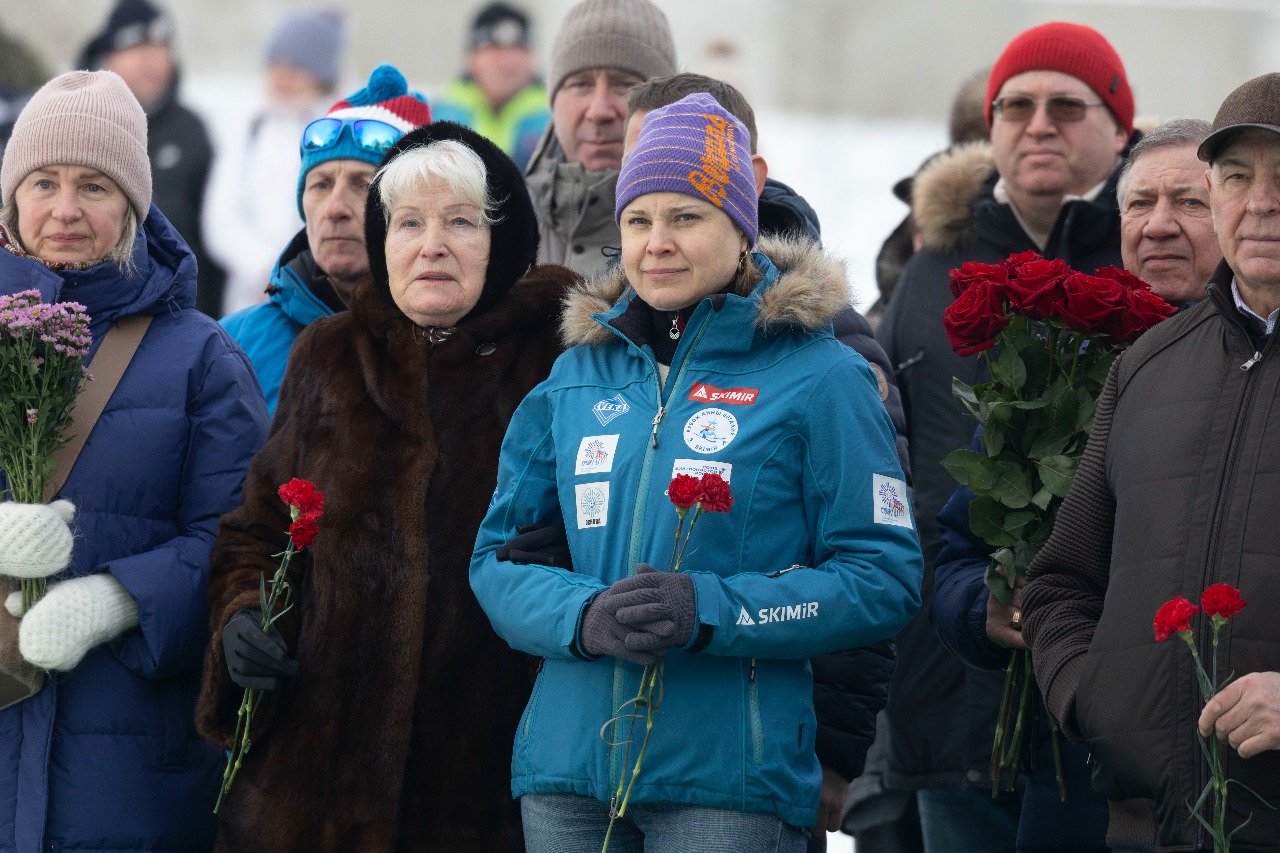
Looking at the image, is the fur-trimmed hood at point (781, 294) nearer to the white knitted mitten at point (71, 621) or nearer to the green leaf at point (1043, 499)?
the green leaf at point (1043, 499)

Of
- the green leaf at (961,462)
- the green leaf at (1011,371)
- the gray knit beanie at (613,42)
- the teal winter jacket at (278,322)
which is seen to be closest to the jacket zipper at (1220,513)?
the green leaf at (1011,371)

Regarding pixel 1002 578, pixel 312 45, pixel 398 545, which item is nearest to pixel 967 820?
pixel 1002 578

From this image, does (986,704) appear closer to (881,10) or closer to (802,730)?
(802,730)

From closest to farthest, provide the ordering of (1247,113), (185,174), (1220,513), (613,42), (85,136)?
(1220,513), (1247,113), (85,136), (613,42), (185,174)

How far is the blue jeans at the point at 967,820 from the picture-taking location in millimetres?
4562

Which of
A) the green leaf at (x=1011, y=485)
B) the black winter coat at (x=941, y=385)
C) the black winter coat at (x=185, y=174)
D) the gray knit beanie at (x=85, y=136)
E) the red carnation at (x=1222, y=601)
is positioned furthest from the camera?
the black winter coat at (x=185, y=174)

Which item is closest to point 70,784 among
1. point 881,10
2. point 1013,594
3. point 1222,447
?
point 1013,594

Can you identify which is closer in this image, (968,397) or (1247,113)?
(1247,113)

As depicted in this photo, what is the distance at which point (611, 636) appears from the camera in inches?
132

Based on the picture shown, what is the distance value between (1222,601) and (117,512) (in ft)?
8.62

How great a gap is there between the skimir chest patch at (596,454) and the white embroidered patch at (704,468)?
0.55ft

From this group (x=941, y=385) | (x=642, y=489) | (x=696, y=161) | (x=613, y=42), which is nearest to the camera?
(x=642, y=489)

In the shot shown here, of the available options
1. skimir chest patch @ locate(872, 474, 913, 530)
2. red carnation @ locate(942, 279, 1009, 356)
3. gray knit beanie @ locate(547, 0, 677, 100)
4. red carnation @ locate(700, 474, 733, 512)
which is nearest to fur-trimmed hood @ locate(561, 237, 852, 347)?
red carnation @ locate(942, 279, 1009, 356)

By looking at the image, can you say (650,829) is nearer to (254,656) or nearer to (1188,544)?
(254,656)
